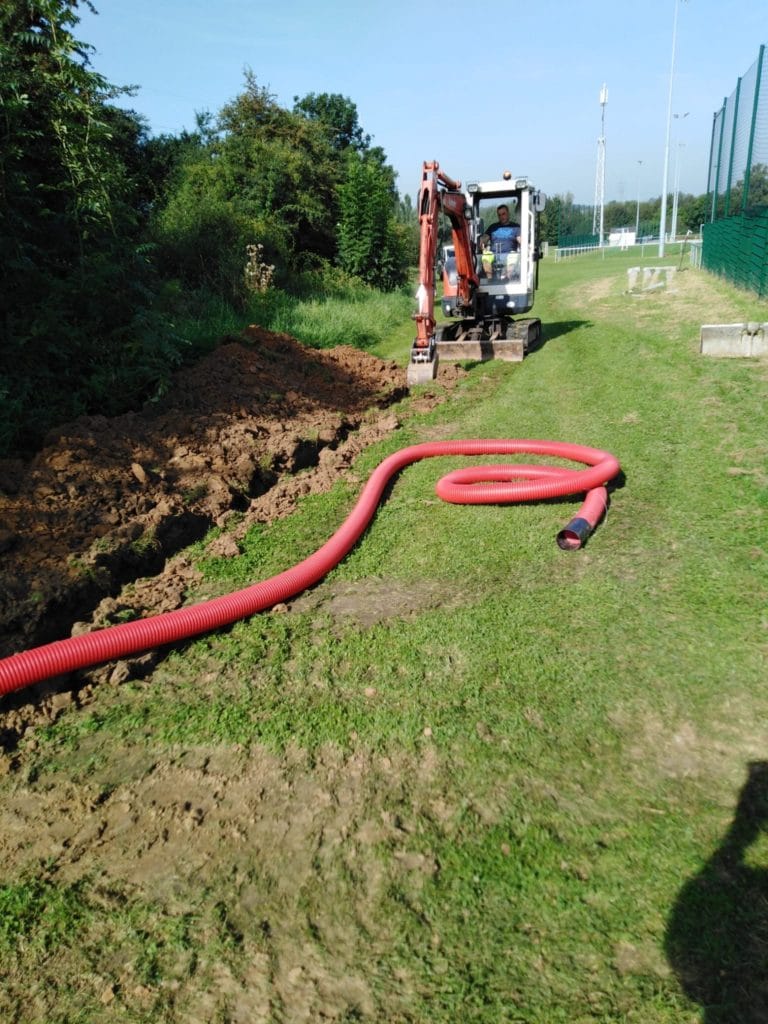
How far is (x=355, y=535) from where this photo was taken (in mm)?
5195

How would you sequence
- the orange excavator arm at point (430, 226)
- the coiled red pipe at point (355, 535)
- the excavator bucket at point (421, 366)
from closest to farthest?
the coiled red pipe at point (355, 535)
the orange excavator arm at point (430, 226)
the excavator bucket at point (421, 366)

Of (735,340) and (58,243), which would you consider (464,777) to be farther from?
(735,340)

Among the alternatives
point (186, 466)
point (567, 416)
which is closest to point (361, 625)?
point (186, 466)

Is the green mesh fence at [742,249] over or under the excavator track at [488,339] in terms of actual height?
over

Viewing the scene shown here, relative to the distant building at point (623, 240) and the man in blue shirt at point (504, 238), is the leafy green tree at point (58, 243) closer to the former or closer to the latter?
the man in blue shirt at point (504, 238)

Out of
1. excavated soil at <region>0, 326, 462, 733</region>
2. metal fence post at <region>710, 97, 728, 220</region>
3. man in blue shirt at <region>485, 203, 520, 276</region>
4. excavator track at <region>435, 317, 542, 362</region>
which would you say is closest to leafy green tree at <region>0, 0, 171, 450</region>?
excavated soil at <region>0, 326, 462, 733</region>

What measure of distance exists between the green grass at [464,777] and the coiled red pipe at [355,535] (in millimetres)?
143

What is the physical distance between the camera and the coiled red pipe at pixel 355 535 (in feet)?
11.8

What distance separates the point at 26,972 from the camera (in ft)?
7.39

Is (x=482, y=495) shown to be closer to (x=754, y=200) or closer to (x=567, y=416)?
(x=567, y=416)

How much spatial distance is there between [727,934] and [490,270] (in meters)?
11.9

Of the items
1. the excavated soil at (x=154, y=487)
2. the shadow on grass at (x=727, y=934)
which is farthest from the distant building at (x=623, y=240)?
the shadow on grass at (x=727, y=934)

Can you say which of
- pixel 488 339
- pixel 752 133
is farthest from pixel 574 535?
pixel 752 133

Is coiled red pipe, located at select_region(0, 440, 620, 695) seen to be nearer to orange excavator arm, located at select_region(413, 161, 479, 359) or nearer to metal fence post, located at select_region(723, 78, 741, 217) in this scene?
orange excavator arm, located at select_region(413, 161, 479, 359)
